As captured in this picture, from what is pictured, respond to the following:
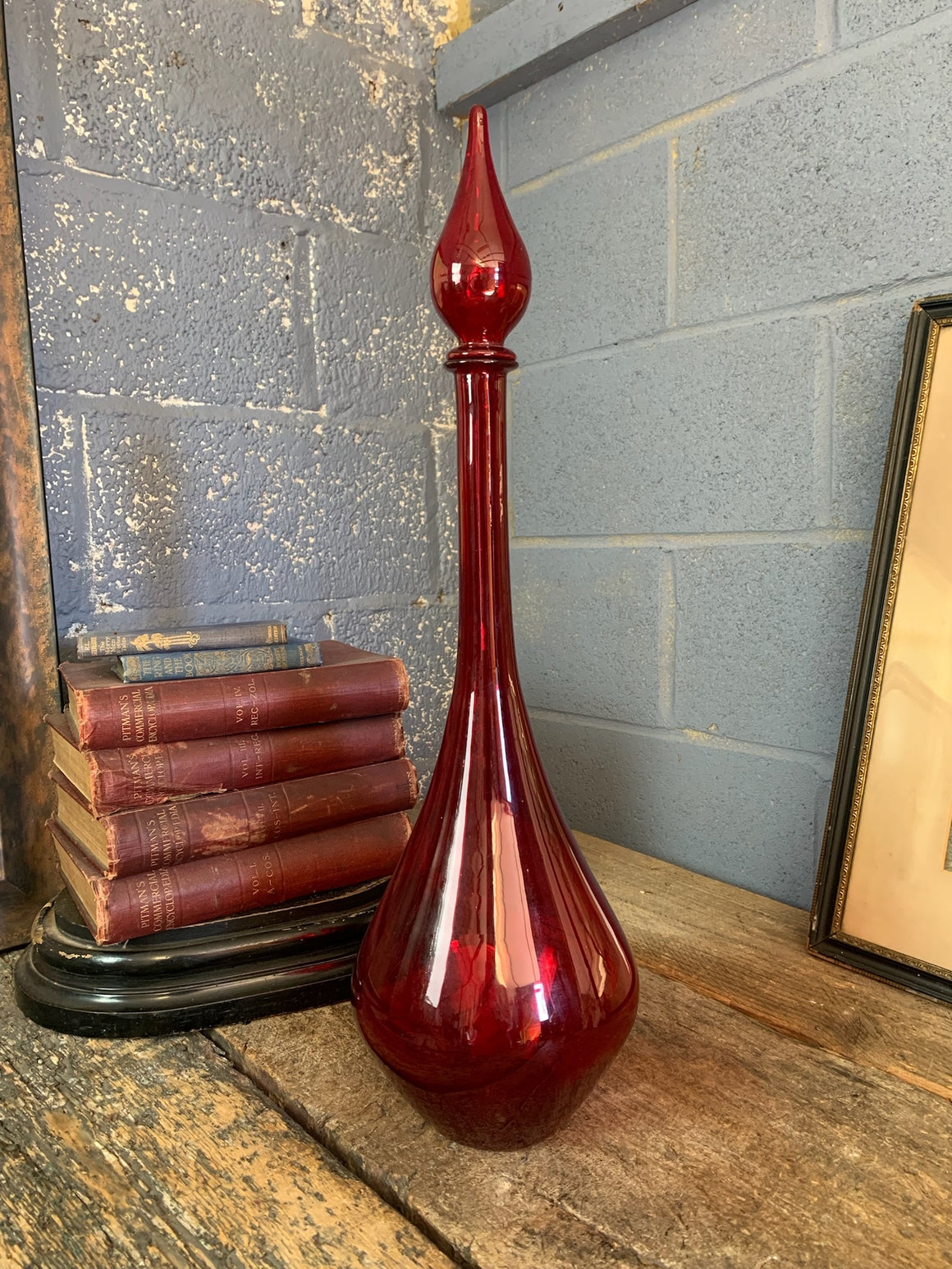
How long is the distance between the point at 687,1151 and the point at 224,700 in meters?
0.39

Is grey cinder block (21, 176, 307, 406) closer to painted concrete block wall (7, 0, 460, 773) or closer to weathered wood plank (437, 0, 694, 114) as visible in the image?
painted concrete block wall (7, 0, 460, 773)

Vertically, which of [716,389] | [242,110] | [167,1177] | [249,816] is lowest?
[167,1177]

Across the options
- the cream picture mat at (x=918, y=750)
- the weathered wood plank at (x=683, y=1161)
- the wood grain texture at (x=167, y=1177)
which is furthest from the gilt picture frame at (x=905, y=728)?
the wood grain texture at (x=167, y=1177)

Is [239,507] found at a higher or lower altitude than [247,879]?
higher

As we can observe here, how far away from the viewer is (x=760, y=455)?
79 centimetres

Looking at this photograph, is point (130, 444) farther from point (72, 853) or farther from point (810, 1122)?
point (810, 1122)

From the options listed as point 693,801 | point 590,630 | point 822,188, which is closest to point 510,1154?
point 693,801

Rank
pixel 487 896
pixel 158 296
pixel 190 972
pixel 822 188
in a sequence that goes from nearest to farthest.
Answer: pixel 487 896 → pixel 190 972 → pixel 822 188 → pixel 158 296

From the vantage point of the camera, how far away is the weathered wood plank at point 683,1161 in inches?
15.0

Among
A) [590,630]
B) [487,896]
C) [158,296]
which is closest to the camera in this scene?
[487,896]

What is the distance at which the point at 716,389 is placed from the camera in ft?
2.66

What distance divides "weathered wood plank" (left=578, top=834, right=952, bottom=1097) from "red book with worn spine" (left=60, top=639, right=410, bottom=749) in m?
0.29

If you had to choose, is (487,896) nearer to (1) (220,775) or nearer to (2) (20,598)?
(1) (220,775)

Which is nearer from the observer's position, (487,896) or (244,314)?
(487,896)
